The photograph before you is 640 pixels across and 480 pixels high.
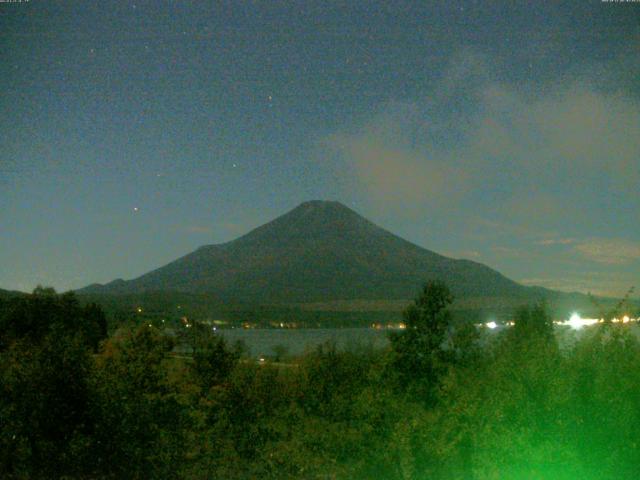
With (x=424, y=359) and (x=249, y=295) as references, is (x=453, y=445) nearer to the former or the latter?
(x=424, y=359)

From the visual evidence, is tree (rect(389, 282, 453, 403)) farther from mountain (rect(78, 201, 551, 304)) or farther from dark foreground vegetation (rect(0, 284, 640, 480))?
mountain (rect(78, 201, 551, 304))

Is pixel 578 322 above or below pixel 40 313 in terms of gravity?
below

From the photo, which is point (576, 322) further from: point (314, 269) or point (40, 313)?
point (314, 269)

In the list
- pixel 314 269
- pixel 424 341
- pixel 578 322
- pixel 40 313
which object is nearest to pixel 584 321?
pixel 578 322

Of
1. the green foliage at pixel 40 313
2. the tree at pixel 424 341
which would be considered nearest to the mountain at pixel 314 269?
the green foliage at pixel 40 313

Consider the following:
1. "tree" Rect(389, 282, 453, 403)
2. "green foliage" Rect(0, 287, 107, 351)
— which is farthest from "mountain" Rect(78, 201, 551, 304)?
"tree" Rect(389, 282, 453, 403)

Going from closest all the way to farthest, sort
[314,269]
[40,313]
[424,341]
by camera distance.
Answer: [424,341] < [40,313] < [314,269]
